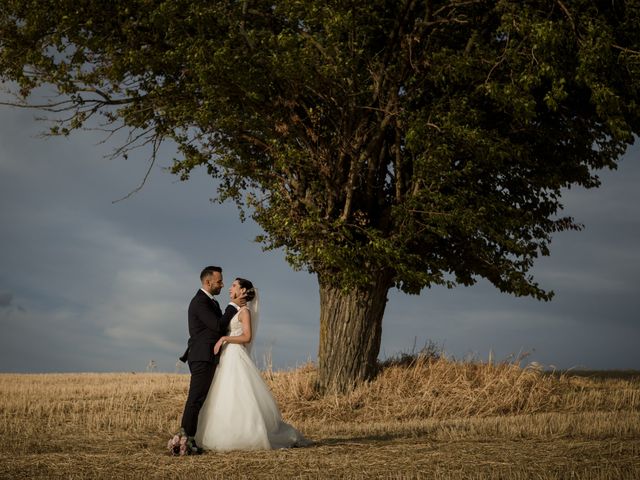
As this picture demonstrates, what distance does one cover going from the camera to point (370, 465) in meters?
9.85

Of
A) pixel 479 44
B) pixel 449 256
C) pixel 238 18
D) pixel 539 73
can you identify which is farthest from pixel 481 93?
pixel 238 18

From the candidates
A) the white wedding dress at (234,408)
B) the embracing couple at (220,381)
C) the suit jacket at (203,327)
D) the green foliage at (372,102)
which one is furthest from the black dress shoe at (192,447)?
the green foliage at (372,102)

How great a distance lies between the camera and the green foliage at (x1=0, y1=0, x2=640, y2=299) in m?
15.7

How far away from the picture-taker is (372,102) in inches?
661

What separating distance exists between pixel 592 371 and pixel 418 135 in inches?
726

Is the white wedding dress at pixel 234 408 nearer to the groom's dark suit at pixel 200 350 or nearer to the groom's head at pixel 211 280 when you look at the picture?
the groom's dark suit at pixel 200 350

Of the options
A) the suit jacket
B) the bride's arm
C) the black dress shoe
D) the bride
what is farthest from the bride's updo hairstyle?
the black dress shoe

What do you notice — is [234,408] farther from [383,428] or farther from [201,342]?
[383,428]

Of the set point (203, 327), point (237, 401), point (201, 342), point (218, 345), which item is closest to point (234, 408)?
point (237, 401)

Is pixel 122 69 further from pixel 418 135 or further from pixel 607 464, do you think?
pixel 607 464

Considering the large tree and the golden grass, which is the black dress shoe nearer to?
the golden grass

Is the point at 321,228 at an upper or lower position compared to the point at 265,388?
upper

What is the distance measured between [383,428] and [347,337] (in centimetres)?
381

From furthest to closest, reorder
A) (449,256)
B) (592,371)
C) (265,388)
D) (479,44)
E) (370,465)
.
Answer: (592,371), (449,256), (479,44), (265,388), (370,465)
